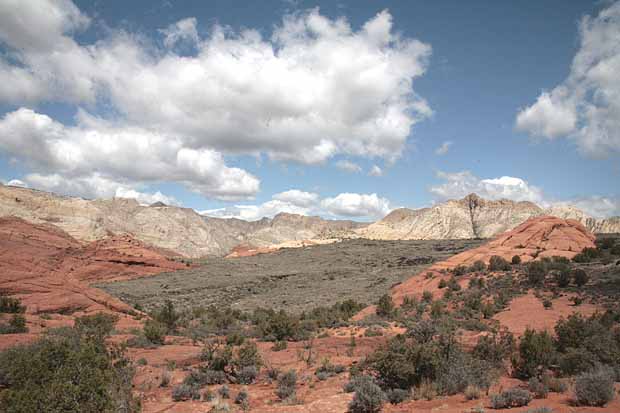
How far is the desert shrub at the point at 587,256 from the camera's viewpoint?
25422mm

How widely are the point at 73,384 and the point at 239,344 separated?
10.3m

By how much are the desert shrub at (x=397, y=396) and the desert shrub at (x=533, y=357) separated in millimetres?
3294

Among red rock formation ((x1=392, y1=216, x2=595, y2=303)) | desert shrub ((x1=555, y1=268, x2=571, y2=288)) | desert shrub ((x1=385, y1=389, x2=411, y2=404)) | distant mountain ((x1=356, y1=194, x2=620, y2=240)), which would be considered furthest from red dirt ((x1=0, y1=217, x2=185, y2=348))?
distant mountain ((x1=356, y1=194, x2=620, y2=240))

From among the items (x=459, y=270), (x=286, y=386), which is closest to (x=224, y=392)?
(x=286, y=386)

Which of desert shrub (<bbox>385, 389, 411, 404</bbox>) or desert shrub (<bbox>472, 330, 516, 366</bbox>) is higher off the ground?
desert shrub (<bbox>472, 330, 516, 366</bbox>)

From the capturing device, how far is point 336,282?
143 ft

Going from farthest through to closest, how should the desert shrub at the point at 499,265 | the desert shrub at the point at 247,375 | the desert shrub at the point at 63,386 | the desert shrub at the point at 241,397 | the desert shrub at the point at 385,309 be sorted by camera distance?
the desert shrub at the point at 499,265
the desert shrub at the point at 385,309
the desert shrub at the point at 247,375
the desert shrub at the point at 241,397
the desert shrub at the point at 63,386

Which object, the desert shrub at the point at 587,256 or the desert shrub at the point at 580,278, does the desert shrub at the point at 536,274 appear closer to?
the desert shrub at the point at 580,278

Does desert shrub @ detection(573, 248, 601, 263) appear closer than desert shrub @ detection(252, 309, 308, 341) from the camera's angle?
No

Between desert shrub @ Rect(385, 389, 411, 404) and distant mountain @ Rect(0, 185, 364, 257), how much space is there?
88.8 m

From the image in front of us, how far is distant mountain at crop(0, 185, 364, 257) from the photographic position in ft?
269

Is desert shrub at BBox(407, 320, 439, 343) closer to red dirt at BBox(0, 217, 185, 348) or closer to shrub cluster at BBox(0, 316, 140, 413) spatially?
shrub cluster at BBox(0, 316, 140, 413)

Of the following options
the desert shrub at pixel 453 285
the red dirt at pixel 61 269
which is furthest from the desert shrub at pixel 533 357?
the red dirt at pixel 61 269

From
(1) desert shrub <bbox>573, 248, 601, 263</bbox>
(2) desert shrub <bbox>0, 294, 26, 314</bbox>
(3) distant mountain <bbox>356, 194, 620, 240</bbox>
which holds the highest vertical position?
(3) distant mountain <bbox>356, 194, 620, 240</bbox>
